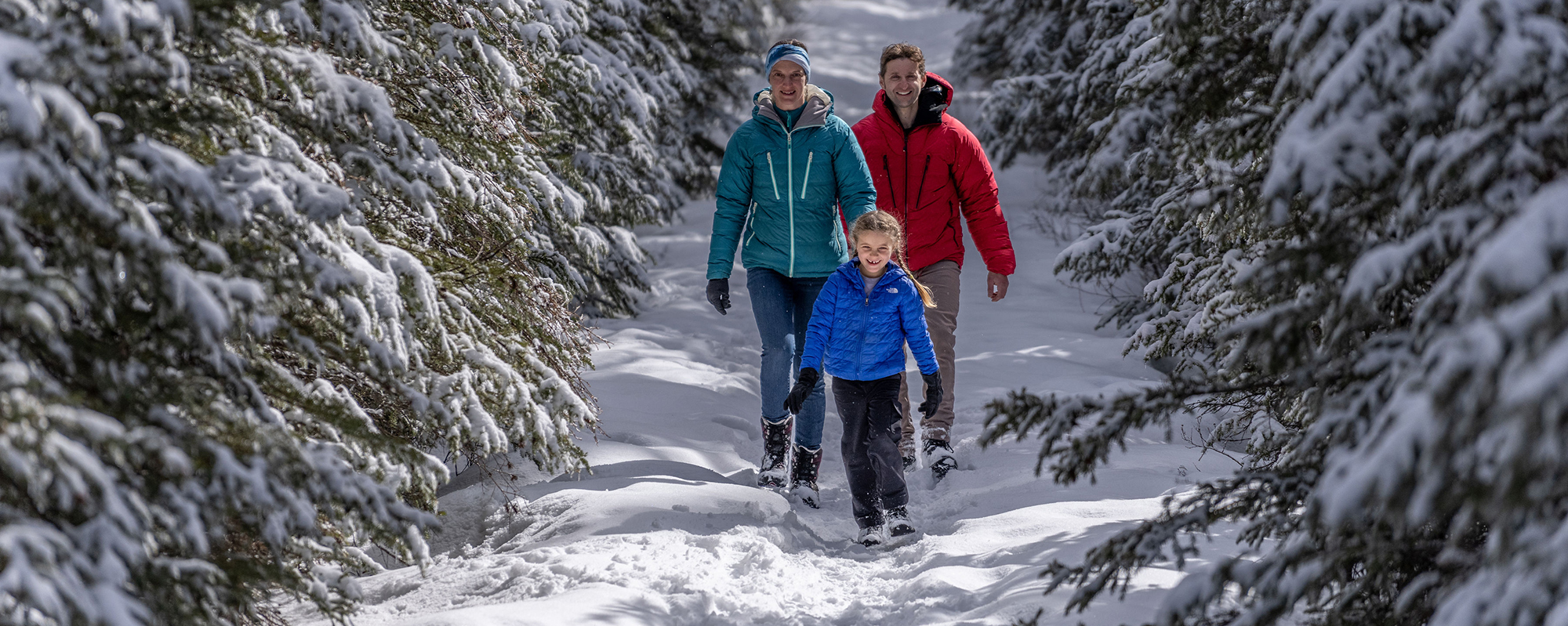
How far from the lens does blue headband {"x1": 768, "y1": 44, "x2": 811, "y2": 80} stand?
5.05 metres

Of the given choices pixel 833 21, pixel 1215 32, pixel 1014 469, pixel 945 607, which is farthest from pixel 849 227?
pixel 833 21

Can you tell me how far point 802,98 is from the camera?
5.14 metres

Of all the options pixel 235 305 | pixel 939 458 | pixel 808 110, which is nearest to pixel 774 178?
pixel 808 110

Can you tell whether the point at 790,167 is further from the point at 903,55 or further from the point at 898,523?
the point at 898,523

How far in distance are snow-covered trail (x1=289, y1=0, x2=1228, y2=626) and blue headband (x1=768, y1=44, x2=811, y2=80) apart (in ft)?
7.15

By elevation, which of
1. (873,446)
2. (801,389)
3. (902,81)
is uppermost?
(902,81)

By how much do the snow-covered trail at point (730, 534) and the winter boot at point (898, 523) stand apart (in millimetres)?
123

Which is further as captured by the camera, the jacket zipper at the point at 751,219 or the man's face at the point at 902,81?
the man's face at the point at 902,81

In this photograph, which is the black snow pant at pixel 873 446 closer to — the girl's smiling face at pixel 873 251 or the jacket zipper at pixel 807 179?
the girl's smiling face at pixel 873 251

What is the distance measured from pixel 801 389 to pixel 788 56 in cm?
172

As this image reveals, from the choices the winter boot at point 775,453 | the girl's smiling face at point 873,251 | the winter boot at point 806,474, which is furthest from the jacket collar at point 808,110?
the winter boot at point 806,474

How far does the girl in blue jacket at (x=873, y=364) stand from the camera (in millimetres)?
4652

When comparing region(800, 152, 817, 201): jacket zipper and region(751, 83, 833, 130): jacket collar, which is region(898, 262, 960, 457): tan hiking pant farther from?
region(751, 83, 833, 130): jacket collar

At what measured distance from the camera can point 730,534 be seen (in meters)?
4.42
